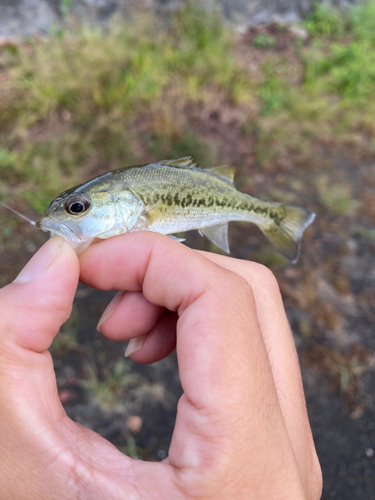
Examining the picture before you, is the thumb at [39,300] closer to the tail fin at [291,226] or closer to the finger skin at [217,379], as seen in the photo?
the finger skin at [217,379]

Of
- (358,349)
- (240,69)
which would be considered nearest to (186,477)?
(358,349)

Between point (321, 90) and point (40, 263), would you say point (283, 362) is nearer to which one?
point (40, 263)

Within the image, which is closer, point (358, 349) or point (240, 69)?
point (358, 349)

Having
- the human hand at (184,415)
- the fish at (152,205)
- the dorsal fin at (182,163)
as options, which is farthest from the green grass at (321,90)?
the human hand at (184,415)

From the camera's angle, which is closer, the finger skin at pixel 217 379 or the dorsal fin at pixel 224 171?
the finger skin at pixel 217 379

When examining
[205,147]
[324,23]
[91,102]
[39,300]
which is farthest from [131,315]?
[324,23]

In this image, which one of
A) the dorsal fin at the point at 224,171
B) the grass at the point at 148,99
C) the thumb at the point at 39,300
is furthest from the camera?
the grass at the point at 148,99

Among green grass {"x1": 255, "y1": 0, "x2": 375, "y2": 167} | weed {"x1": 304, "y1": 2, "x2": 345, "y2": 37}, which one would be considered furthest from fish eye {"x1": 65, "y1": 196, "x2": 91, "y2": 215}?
weed {"x1": 304, "y1": 2, "x2": 345, "y2": 37}

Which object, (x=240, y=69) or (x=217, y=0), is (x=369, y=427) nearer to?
(x=240, y=69)
